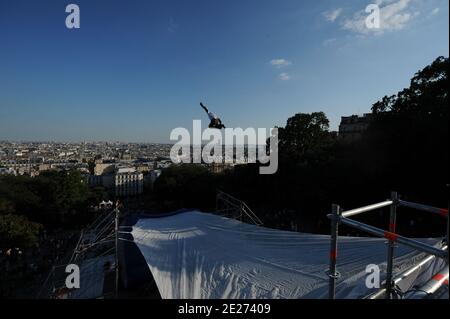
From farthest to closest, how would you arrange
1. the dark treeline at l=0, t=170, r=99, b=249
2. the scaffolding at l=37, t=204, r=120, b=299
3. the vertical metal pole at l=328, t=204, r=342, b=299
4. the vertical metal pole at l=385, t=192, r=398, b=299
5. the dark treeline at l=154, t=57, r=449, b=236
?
the dark treeline at l=0, t=170, r=99, b=249 < the dark treeline at l=154, t=57, r=449, b=236 < the scaffolding at l=37, t=204, r=120, b=299 < the vertical metal pole at l=385, t=192, r=398, b=299 < the vertical metal pole at l=328, t=204, r=342, b=299

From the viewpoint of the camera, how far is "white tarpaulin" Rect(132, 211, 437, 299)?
19.5 feet

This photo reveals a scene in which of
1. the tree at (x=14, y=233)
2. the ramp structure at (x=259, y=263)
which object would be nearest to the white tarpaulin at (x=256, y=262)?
the ramp structure at (x=259, y=263)

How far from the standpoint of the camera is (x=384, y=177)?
19625 millimetres

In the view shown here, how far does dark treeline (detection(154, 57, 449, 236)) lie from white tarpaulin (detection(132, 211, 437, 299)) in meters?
7.45

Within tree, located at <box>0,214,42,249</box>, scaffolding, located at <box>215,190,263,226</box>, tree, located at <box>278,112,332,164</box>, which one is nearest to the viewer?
scaffolding, located at <box>215,190,263,226</box>

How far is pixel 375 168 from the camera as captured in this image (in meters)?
19.9

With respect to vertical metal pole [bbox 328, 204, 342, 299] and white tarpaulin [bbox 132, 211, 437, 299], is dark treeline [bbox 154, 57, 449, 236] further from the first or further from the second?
vertical metal pole [bbox 328, 204, 342, 299]

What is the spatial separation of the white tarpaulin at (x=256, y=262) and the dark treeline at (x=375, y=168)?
24.4 ft

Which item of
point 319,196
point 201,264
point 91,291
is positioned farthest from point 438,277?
point 319,196

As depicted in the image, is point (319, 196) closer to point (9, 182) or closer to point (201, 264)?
point (201, 264)

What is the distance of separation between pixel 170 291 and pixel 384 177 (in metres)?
17.2

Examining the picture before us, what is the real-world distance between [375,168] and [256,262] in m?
15.2

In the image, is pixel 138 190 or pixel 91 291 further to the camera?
pixel 138 190

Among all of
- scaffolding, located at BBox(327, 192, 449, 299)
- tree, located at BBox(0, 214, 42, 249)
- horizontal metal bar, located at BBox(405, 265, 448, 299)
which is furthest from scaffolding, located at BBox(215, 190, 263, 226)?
tree, located at BBox(0, 214, 42, 249)
